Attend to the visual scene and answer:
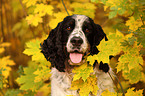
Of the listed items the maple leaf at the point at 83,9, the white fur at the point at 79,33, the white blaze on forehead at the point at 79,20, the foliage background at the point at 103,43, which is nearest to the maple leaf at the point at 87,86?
the foliage background at the point at 103,43

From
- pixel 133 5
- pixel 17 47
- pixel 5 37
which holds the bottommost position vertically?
pixel 17 47

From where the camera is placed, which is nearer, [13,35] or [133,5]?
[133,5]

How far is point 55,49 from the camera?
10.0ft

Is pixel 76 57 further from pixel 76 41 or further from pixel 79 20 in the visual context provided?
pixel 79 20

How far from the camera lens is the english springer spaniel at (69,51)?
271 centimetres

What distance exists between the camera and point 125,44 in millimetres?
2416

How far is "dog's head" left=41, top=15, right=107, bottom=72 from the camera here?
2592 millimetres

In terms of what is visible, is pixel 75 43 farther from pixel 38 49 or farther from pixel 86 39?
pixel 38 49

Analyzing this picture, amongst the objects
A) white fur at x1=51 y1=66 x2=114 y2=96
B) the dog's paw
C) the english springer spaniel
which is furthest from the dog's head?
the dog's paw

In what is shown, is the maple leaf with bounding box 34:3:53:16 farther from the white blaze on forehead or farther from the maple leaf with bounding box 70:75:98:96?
the maple leaf with bounding box 70:75:98:96

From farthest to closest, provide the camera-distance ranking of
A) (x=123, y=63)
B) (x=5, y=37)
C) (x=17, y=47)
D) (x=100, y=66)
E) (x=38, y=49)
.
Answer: (x=17, y=47) < (x=5, y=37) < (x=38, y=49) < (x=100, y=66) < (x=123, y=63)

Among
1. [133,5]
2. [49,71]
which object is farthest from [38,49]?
[133,5]

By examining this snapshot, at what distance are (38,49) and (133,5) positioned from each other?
68.9 inches

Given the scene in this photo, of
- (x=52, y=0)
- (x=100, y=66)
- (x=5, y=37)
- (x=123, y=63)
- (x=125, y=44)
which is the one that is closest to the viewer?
(x=125, y=44)
